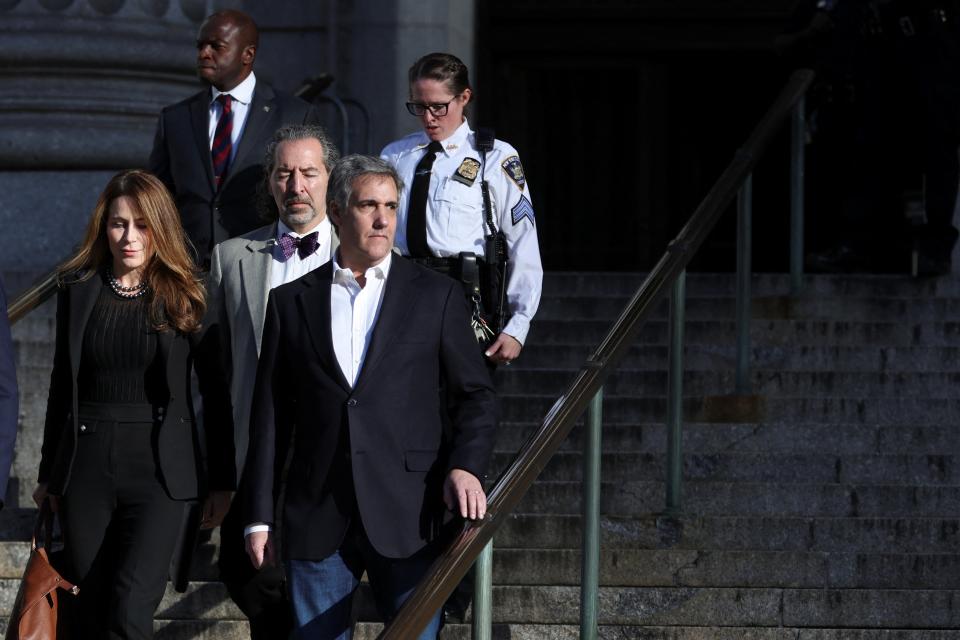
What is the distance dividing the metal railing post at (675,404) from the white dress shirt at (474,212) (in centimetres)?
95

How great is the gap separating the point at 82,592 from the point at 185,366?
64 centimetres

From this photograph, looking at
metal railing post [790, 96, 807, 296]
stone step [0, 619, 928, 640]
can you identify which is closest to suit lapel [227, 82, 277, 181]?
stone step [0, 619, 928, 640]

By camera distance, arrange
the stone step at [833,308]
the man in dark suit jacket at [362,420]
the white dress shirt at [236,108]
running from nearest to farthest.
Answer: the man in dark suit jacket at [362,420] → the white dress shirt at [236,108] → the stone step at [833,308]

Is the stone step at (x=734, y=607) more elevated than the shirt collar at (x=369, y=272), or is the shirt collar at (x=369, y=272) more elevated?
the shirt collar at (x=369, y=272)

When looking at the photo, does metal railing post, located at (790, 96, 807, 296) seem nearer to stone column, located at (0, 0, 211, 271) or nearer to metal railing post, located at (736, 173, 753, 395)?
metal railing post, located at (736, 173, 753, 395)

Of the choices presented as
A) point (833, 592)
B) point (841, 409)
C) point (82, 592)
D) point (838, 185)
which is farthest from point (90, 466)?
point (838, 185)

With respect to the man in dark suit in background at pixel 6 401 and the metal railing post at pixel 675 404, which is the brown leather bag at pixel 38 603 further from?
the metal railing post at pixel 675 404

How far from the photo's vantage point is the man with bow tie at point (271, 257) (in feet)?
17.1

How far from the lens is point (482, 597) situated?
4570 millimetres

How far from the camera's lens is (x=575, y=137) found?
1189 cm

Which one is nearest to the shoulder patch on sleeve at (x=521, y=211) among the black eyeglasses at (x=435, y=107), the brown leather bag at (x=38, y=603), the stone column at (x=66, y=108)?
the black eyeglasses at (x=435, y=107)

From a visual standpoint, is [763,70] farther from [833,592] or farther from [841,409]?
[833,592]

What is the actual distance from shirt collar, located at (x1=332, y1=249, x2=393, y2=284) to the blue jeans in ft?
2.01

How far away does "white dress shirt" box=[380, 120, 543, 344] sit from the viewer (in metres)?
5.58
